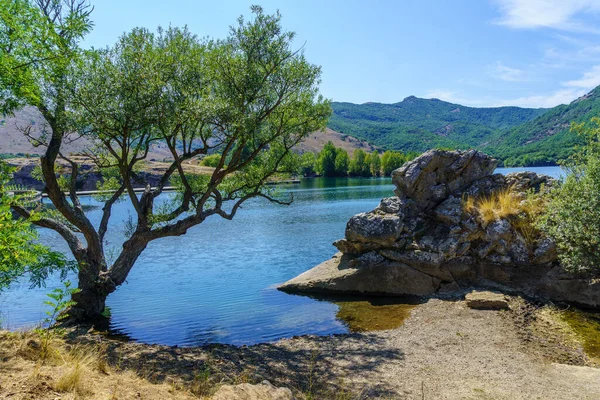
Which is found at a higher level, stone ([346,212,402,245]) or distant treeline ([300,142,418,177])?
distant treeline ([300,142,418,177])

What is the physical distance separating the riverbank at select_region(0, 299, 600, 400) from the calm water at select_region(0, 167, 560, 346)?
278 centimetres

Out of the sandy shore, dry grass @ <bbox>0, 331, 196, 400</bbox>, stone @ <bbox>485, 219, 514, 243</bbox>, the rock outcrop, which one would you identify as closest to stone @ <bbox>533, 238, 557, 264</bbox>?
the rock outcrop

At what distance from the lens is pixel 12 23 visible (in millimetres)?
8773

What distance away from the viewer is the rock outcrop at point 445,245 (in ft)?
60.8

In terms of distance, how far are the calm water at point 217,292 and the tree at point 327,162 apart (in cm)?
10252

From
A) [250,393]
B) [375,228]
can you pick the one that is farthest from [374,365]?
[375,228]

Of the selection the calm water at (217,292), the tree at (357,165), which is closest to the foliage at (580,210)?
the calm water at (217,292)

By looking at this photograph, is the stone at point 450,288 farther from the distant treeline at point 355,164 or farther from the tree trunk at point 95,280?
the distant treeline at point 355,164

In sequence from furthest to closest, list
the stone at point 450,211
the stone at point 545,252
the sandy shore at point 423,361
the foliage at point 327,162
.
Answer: the foliage at point 327,162, the stone at point 450,211, the stone at point 545,252, the sandy shore at point 423,361

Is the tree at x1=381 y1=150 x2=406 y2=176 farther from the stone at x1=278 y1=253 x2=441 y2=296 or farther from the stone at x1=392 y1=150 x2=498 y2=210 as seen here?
the stone at x1=278 y1=253 x2=441 y2=296

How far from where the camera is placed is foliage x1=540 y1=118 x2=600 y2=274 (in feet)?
48.6

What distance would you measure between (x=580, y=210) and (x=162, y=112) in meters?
14.6

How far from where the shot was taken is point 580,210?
1533 centimetres

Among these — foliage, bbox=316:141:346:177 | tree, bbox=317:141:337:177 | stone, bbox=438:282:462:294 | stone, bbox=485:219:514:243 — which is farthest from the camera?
tree, bbox=317:141:337:177
